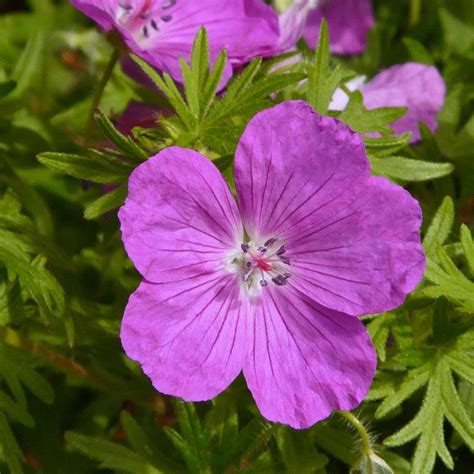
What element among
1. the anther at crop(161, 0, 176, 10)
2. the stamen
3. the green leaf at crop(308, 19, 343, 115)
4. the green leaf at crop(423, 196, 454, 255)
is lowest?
the stamen

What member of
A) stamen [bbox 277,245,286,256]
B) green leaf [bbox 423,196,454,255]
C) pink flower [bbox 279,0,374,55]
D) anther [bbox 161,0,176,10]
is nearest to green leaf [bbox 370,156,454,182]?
green leaf [bbox 423,196,454,255]

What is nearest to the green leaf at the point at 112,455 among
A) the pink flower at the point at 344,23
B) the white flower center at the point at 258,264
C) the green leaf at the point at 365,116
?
the white flower center at the point at 258,264

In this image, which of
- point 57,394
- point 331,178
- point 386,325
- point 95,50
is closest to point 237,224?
point 331,178

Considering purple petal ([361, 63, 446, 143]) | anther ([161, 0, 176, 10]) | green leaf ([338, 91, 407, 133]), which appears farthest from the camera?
purple petal ([361, 63, 446, 143])

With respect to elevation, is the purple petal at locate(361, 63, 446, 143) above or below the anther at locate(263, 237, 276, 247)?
above

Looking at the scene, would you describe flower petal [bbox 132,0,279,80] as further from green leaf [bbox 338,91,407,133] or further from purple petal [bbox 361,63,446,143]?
purple petal [bbox 361,63,446,143]

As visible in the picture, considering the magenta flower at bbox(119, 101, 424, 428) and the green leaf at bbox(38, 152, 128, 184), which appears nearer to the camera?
the magenta flower at bbox(119, 101, 424, 428)

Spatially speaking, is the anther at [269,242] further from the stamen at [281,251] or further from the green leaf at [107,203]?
the green leaf at [107,203]
